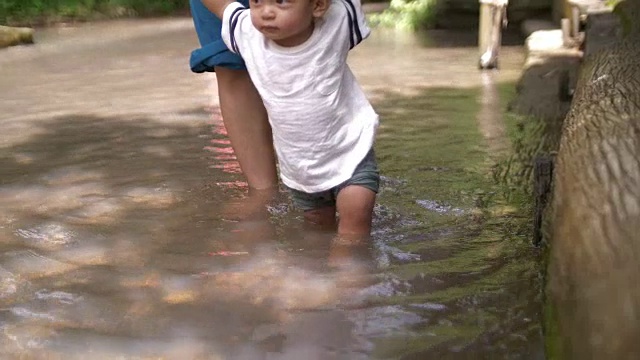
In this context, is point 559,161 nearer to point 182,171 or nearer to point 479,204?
point 479,204

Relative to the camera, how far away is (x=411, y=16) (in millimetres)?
13672

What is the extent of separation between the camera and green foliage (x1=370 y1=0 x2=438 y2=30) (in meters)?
13.6

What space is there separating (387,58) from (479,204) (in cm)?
597

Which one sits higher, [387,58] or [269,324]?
[269,324]

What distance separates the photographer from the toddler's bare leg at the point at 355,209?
2.82 metres

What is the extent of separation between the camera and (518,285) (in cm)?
247

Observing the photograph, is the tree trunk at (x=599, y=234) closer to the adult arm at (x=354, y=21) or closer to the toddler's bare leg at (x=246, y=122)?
the adult arm at (x=354, y=21)

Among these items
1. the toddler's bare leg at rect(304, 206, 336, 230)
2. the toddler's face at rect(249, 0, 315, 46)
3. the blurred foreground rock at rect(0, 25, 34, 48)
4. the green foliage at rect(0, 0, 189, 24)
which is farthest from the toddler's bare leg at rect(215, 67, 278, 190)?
the green foliage at rect(0, 0, 189, 24)

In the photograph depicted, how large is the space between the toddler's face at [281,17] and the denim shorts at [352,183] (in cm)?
48

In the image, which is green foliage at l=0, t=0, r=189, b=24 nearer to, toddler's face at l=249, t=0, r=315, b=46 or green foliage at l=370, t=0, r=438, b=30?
green foliage at l=370, t=0, r=438, b=30

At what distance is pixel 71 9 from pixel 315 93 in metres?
16.5

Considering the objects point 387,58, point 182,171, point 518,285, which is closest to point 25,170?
point 182,171

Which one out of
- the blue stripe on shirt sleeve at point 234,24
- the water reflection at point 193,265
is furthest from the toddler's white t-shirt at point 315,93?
the water reflection at point 193,265

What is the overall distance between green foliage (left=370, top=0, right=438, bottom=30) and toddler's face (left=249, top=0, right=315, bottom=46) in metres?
11.1
